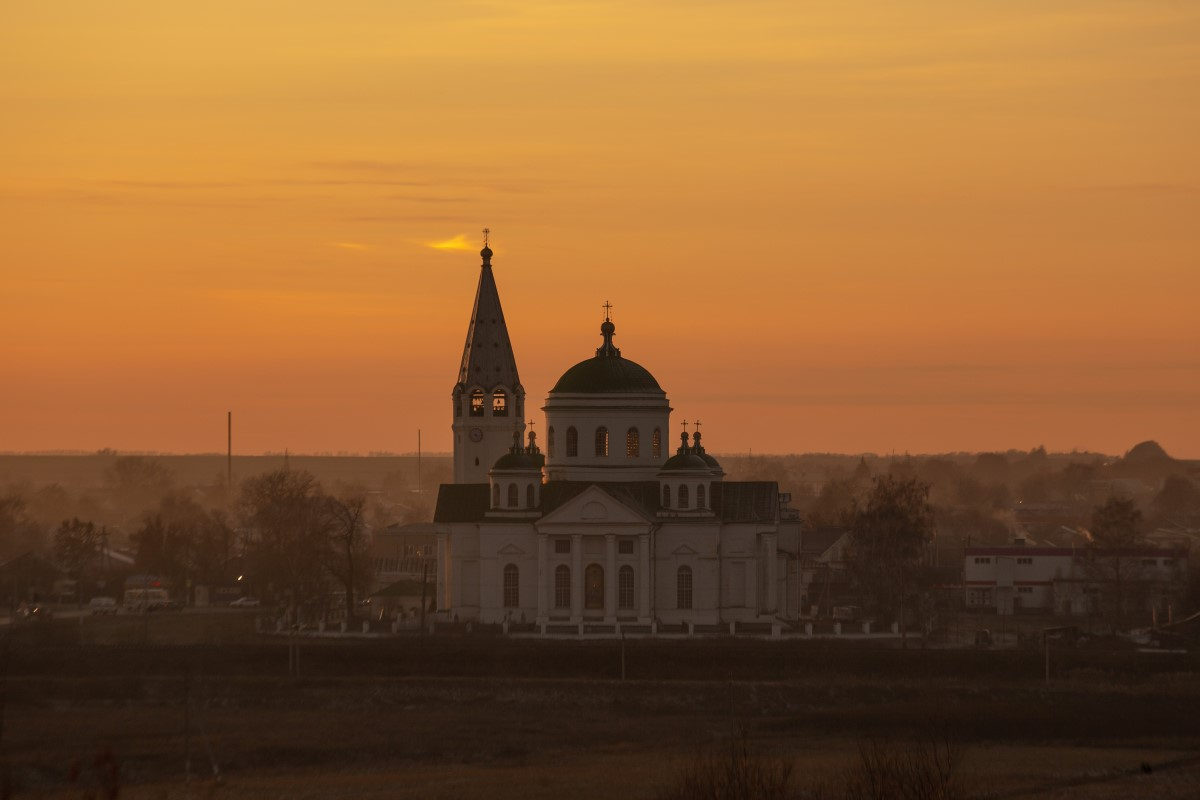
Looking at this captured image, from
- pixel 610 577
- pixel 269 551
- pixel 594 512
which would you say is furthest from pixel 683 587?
pixel 269 551

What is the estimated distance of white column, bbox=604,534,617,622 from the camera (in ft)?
335

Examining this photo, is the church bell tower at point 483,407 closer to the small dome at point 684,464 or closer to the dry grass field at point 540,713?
the small dome at point 684,464

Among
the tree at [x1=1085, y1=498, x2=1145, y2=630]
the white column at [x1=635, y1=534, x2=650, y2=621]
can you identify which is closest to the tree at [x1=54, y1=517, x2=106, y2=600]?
the white column at [x1=635, y1=534, x2=650, y2=621]

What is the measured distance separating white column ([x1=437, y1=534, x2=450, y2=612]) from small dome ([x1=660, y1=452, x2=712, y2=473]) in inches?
390

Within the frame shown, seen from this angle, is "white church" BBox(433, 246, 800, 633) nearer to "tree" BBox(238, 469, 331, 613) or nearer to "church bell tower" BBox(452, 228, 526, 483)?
"church bell tower" BBox(452, 228, 526, 483)

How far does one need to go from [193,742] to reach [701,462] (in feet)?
116

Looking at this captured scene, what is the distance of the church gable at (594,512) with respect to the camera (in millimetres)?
102188

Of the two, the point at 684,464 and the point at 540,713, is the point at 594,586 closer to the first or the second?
the point at 684,464

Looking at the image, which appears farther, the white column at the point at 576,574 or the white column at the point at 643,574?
the white column at the point at 643,574

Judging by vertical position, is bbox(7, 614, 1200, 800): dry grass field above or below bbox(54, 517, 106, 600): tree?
below

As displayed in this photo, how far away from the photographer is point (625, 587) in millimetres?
102938

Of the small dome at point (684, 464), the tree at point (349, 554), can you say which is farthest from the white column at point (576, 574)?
the tree at point (349, 554)

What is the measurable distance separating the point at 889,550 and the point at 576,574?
599 inches

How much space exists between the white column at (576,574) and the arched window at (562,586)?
0.34 m
